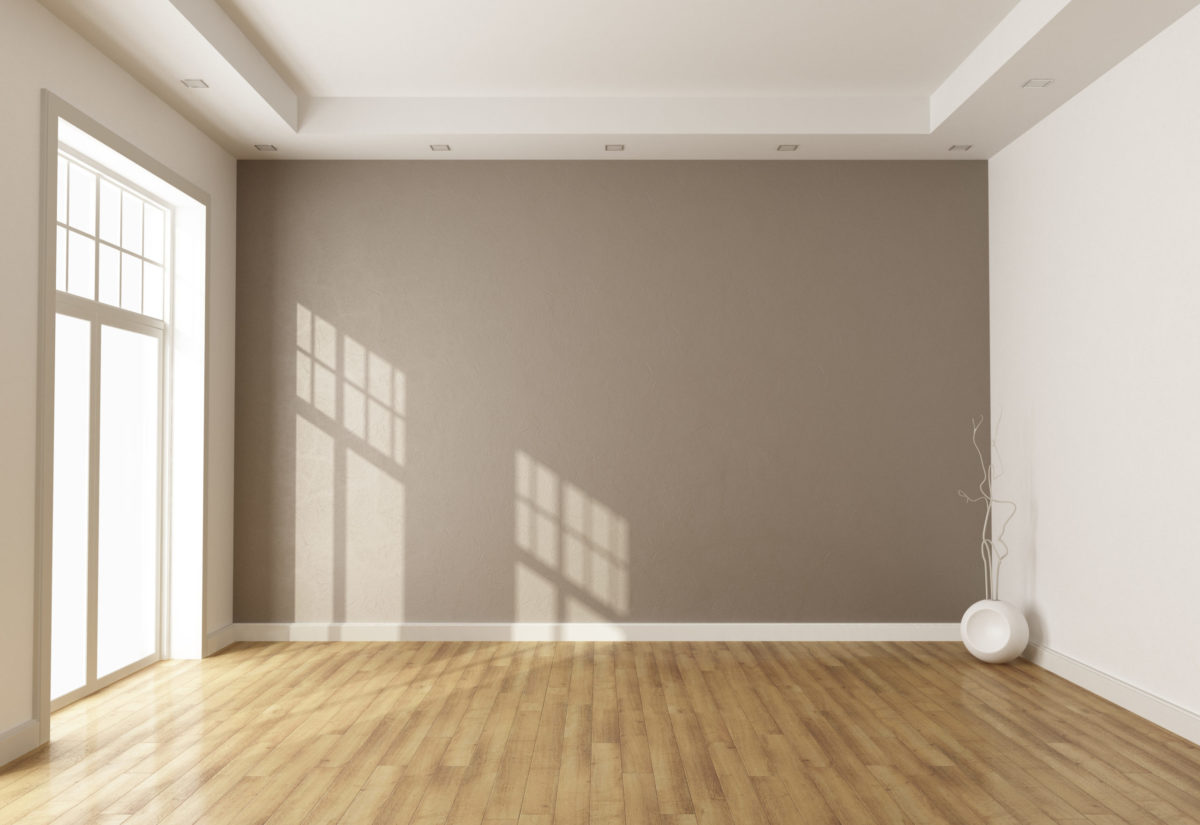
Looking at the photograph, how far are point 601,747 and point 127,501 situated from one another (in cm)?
307

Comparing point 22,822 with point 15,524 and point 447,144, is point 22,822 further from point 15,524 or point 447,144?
point 447,144

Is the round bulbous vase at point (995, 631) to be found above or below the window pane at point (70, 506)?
below

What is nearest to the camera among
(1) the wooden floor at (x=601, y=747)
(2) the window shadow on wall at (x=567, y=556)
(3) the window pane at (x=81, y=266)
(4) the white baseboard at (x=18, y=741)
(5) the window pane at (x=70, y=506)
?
(1) the wooden floor at (x=601, y=747)

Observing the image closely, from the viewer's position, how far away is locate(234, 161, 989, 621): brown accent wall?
602 cm

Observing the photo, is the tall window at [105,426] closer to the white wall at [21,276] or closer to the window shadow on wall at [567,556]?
the white wall at [21,276]

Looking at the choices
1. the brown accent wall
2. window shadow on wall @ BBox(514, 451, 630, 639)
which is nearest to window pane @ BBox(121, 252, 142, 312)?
the brown accent wall

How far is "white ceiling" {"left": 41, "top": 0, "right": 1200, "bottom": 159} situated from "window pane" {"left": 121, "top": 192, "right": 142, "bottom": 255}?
60 cm

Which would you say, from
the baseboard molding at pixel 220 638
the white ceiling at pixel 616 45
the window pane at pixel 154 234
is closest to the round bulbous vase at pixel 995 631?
the white ceiling at pixel 616 45

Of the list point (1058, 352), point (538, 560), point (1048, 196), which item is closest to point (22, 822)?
point (538, 560)

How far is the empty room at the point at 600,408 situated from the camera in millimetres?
3830

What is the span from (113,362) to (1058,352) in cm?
523

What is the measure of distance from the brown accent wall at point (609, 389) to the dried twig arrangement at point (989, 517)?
0.22 feet

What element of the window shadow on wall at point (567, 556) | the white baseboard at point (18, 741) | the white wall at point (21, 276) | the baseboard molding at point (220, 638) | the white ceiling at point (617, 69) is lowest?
the baseboard molding at point (220, 638)

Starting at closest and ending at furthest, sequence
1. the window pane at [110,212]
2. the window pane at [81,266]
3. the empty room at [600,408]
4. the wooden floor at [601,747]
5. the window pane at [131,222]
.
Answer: the wooden floor at [601,747], the empty room at [600,408], the window pane at [81,266], the window pane at [110,212], the window pane at [131,222]
